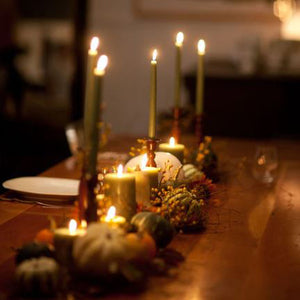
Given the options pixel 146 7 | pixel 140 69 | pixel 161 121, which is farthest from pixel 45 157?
pixel 161 121

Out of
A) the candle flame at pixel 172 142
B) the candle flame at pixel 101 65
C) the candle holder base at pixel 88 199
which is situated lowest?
the candle holder base at pixel 88 199

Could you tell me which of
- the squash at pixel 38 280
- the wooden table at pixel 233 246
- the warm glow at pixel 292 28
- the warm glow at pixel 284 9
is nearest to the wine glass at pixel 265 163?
the wooden table at pixel 233 246

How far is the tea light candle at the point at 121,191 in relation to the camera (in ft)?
4.16

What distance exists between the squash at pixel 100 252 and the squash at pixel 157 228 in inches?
7.0

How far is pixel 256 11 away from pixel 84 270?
12.8ft

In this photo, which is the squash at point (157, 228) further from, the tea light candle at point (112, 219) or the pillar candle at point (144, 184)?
the pillar candle at point (144, 184)

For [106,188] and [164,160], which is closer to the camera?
[106,188]

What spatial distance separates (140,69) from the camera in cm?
494

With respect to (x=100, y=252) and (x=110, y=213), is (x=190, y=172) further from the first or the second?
(x=100, y=252)

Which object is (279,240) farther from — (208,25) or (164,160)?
(208,25)

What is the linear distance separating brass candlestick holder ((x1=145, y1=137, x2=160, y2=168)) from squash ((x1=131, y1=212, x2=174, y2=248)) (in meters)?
0.29

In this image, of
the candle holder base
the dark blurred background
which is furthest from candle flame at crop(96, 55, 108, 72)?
the dark blurred background

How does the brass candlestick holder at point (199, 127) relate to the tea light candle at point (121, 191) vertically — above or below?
above

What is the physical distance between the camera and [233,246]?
51.2 inches
